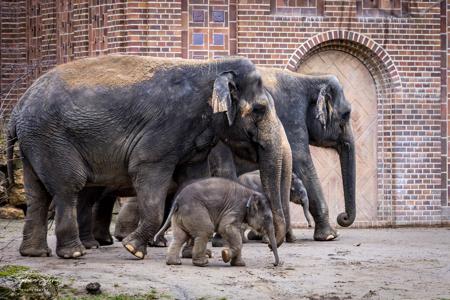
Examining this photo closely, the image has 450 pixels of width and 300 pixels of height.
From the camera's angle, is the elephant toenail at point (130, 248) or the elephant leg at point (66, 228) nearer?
the elephant toenail at point (130, 248)

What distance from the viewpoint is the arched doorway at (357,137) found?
67.7 feet

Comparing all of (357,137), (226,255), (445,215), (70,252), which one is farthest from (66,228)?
(445,215)

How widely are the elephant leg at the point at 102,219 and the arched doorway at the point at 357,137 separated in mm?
6372

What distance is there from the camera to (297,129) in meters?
16.4

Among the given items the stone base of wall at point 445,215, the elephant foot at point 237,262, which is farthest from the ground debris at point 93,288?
the stone base of wall at point 445,215

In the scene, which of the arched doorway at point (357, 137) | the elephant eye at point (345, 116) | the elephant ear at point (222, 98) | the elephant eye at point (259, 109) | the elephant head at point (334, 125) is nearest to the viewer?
the elephant ear at point (222, 98)

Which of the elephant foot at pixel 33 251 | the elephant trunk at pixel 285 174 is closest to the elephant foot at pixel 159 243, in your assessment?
the elephant trunk at pixel 285 174

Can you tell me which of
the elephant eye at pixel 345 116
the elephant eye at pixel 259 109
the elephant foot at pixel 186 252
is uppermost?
the elephant eye at pixel 259 109

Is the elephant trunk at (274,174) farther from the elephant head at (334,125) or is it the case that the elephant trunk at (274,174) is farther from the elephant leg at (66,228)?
the elephant head at (334,125)

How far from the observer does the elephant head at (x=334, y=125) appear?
54.4 feet

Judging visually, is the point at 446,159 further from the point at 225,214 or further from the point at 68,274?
the point at 68,274

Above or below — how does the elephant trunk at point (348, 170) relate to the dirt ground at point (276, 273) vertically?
above

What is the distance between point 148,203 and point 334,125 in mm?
4751

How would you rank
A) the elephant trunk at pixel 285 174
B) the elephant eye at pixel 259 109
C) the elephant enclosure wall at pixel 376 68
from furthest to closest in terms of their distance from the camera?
the elephant enclosure wall at pixel 376 68, the elephant trunk at pixel 285 174, the elephant eye at pixel 259 109
